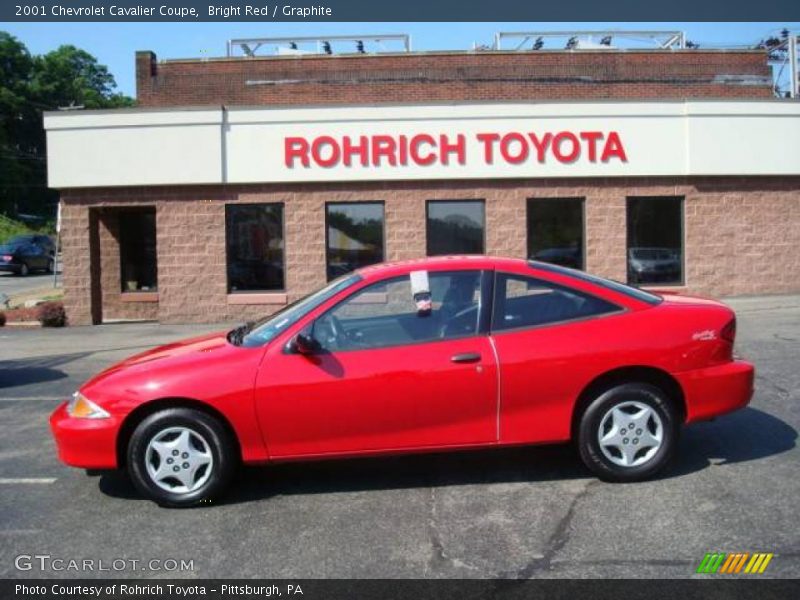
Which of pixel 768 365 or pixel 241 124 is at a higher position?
pixel 241 124

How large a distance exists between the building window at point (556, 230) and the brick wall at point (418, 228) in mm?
215

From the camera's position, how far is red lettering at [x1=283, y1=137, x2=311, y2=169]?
15.3 metres

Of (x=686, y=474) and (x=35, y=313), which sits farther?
(x=35, y=313)

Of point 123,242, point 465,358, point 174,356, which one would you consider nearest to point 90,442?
point 174,356

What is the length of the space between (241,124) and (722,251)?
32.8 ft

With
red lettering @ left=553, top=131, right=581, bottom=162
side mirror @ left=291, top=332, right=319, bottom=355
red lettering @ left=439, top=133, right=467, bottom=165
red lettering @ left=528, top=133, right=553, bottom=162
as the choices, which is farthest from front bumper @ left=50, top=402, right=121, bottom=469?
red lettering @ left=553, top=131, right=581, bottom=162

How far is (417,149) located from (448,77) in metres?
2.81

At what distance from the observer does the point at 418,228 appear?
15492 mm

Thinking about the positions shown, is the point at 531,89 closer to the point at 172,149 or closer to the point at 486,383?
the point at 172,149

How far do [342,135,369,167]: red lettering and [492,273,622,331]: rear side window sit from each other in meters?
10.5

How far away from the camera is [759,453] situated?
18.8 feet

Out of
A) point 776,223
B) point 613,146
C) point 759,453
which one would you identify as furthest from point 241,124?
point 759,453
